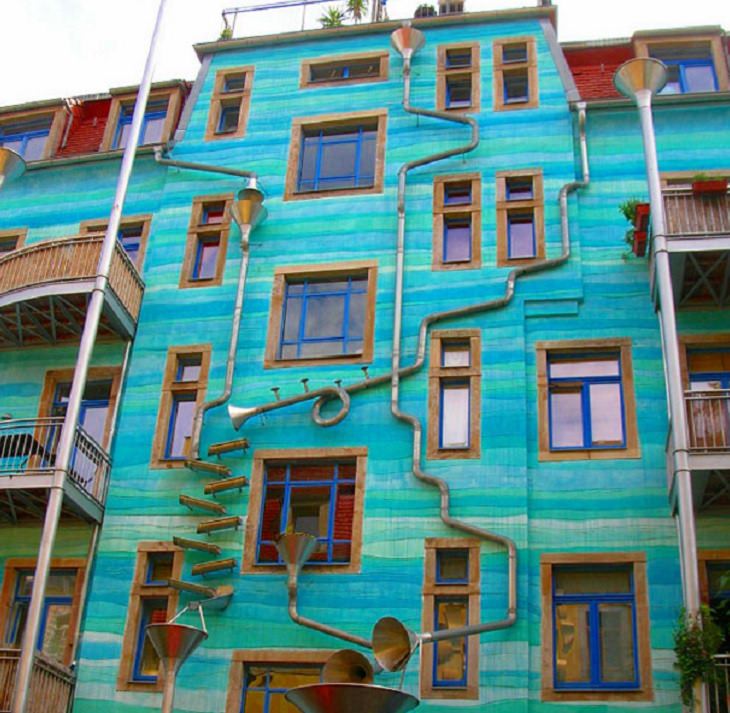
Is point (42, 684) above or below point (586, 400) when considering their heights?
below

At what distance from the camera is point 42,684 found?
1850cm

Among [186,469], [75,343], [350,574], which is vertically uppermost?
[75,343]

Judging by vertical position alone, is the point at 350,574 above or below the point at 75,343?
below

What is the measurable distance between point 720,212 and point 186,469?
10563 mm

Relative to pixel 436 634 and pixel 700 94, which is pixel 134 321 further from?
pixel 700 94

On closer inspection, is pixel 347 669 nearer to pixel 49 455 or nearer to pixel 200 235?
pixel 49 455

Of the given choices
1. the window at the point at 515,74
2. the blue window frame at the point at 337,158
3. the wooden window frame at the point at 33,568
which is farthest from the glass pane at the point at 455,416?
the wooden window frame at the point at 33,568

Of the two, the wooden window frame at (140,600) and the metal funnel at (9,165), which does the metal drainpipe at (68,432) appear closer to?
the wooden window frame at (140,600)

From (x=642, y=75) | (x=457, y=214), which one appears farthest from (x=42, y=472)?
(x=642, y=75)

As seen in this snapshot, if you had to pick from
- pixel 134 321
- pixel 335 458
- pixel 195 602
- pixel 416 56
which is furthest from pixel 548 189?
pixel 195 602

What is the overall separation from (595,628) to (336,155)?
38.3 feet

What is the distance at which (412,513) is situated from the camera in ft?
64.6

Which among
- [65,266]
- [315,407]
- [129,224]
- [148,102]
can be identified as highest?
[148,102]

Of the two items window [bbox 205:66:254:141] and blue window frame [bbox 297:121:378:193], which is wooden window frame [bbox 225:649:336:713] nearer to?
blue window frame [bbox 297:121:378:193]
